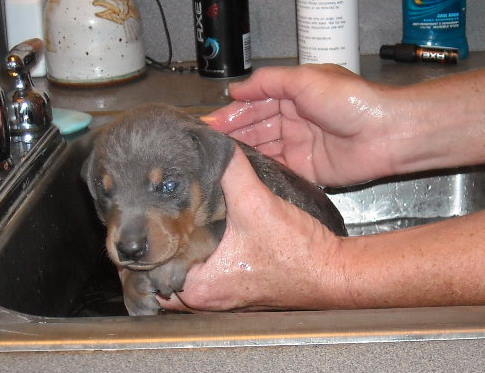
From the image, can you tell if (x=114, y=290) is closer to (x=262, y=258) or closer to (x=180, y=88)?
(x=262, y=258)

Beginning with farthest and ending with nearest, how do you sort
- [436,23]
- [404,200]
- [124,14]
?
[436,23] → [124,14] → [404,200]

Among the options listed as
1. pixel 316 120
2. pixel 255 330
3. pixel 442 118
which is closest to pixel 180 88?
pixel 316 120

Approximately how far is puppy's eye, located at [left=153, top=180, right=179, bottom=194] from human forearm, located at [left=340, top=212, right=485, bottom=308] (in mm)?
298

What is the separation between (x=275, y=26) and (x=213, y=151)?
40.3 inches

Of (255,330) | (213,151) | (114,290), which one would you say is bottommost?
(114,290)

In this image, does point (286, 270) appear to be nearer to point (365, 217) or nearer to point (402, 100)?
point (402, 100)

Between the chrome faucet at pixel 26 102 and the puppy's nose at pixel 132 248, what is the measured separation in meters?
0.50

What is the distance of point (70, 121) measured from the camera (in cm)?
181

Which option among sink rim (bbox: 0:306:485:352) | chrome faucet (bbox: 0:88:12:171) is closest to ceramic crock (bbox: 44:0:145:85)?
chrome faucet (bbox: 0:88:12:171)

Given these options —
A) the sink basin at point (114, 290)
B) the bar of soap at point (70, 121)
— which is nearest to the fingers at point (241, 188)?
the sink basin at point (114, 290)

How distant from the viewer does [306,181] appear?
1.74 m

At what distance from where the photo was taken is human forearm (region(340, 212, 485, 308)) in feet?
3.88

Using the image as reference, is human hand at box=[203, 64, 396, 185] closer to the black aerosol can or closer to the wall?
the black aerosol can

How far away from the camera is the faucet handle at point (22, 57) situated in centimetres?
156
